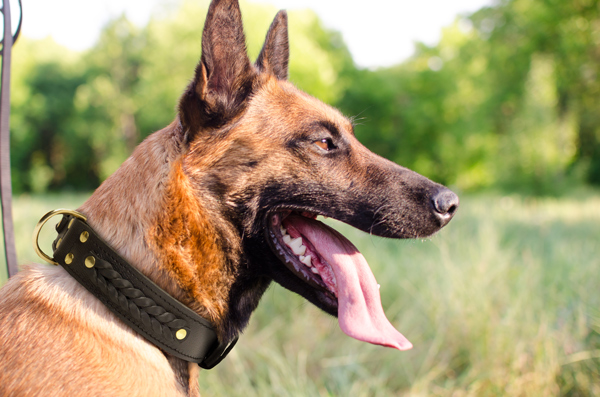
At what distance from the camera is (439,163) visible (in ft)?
96.8

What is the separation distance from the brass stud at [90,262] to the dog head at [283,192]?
0.47m

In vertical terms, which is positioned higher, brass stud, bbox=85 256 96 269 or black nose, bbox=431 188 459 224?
black nose, bbox=431 188 459 224

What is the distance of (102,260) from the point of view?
1521 mm

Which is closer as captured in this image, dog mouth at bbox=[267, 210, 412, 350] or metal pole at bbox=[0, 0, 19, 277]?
dog mouth at bbox=[267, 210, 412, 350]

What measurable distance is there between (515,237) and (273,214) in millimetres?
6577

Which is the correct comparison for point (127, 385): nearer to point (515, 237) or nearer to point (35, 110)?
point (515, 237)

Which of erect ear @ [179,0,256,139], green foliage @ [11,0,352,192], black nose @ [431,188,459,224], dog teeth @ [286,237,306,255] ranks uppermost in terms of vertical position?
erect ear @ [179,0,256,139]

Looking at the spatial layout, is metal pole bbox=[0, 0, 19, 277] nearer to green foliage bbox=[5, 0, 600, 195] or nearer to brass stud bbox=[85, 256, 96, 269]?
brass stud bbox=[85, 256, 96, 269]

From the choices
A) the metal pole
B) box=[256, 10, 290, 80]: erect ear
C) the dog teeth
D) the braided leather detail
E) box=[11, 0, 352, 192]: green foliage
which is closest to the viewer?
the braided leather detail

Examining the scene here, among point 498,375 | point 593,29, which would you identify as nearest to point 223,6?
point 498,375

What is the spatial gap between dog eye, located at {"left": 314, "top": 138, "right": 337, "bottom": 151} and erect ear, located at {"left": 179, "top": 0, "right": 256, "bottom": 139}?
41cm

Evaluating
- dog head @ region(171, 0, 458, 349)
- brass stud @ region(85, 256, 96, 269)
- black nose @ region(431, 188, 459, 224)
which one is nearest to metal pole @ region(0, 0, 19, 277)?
brass stud @ region(85, 256, 96, 269)

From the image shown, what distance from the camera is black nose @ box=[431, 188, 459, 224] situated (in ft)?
6.40

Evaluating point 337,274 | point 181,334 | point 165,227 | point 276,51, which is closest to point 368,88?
point 276,51
